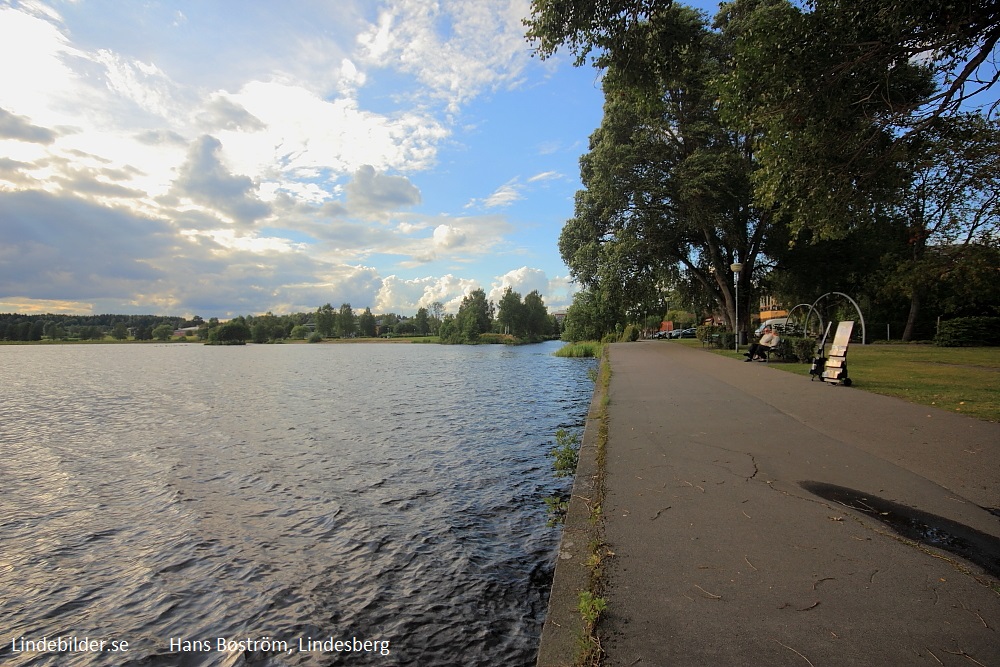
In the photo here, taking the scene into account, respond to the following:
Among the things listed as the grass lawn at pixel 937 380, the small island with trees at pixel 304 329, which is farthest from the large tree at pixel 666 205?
the small island with trees at pixel 304 329

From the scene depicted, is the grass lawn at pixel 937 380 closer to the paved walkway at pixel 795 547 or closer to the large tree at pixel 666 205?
the paved walkway at pixel 795 547

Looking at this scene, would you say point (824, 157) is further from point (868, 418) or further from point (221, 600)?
point (221, 600)

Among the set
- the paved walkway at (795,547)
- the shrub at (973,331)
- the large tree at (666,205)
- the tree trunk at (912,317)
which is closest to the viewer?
the paved walkway at (795,547)

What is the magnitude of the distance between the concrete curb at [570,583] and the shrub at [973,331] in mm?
30341

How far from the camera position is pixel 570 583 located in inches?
124

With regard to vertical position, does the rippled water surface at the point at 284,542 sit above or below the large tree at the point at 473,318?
below

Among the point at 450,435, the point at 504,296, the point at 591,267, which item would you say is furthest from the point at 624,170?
the point at 504,296

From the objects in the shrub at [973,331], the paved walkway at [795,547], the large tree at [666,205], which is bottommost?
the paved walkway at [795,547]

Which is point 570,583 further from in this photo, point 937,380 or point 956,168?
point 937,380

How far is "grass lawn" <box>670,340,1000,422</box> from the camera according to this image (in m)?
8.72

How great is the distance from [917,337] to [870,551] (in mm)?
39320

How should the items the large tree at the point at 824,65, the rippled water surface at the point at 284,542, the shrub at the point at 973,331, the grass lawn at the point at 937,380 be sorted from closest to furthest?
the rippled water surface at the point at 284,542 → the large tree at the point at 824,65 → the grass lawn at the point at 937,380 → the shrub at the point at 973,331

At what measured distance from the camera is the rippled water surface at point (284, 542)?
3.54 meters

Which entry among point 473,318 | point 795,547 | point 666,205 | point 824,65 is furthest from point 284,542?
point 473,318
